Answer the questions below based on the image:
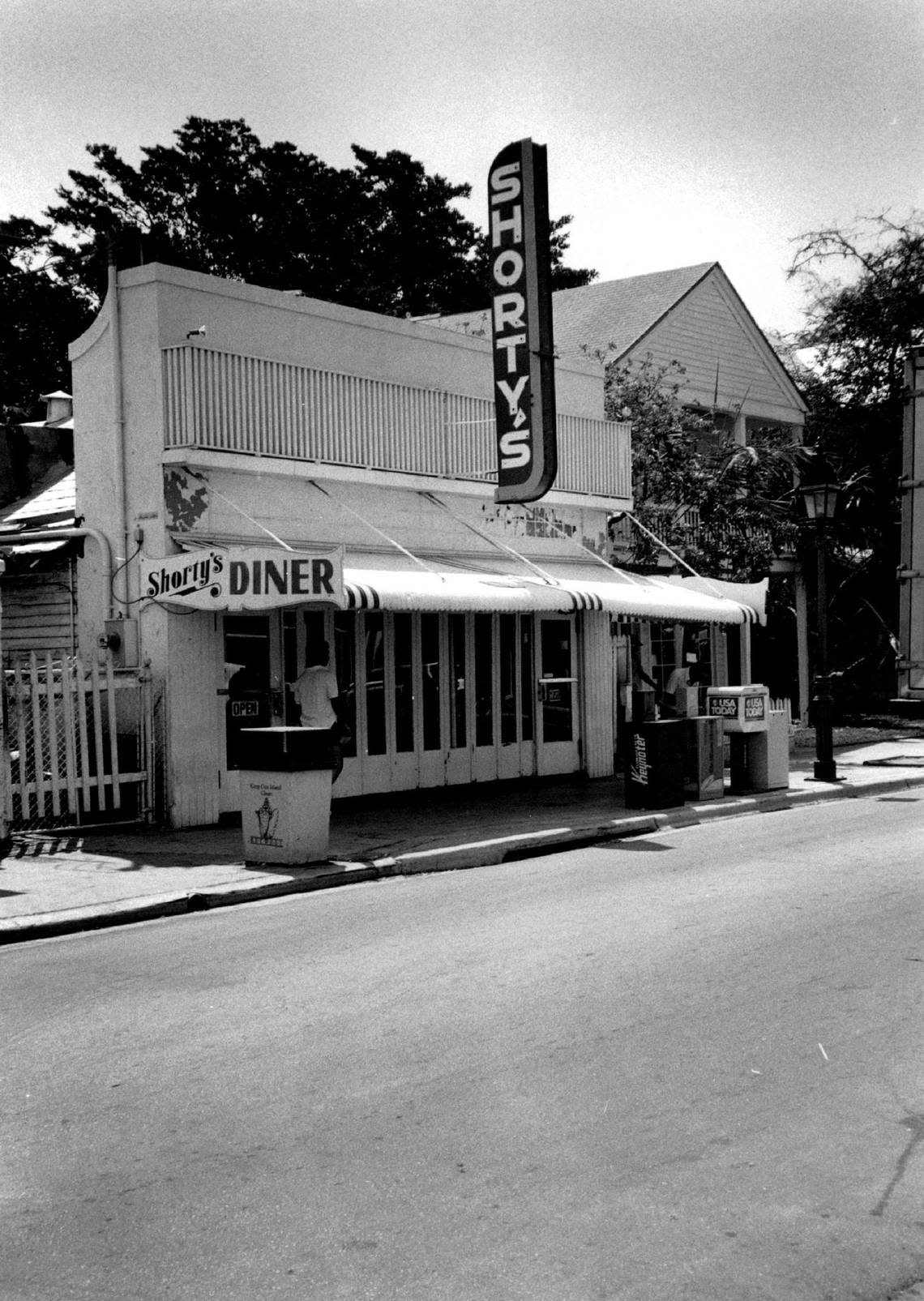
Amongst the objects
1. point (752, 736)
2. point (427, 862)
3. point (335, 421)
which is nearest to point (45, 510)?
point (335, 421)

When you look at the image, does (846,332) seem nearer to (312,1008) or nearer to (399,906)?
(399,906)

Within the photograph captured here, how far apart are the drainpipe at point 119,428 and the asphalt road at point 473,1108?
→ 18.6ft

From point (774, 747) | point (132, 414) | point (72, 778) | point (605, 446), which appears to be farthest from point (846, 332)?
point (72, 778)

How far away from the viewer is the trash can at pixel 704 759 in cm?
1650

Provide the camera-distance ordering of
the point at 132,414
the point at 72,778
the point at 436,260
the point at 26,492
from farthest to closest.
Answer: the point at 436,260
the point at 26,492
the point at 132,414
the point at 72,778

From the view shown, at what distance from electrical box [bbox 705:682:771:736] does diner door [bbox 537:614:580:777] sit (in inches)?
88.6

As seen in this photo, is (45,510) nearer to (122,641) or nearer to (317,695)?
(122,641)

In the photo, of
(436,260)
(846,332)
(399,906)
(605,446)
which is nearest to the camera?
(399,906)

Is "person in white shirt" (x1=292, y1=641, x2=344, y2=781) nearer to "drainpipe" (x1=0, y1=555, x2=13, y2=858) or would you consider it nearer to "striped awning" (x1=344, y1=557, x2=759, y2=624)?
"striped awning" (x1=344, y1=557, x2=759, y2=624)

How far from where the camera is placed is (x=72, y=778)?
13.4 m

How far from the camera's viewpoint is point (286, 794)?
38.6ft

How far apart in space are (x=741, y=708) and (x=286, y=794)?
7.17 m

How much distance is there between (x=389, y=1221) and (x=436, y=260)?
152 ft

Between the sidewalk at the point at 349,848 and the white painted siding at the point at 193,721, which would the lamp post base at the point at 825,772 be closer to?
the sidewalk at the point at 349,848
